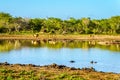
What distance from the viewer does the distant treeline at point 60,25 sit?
326 feet

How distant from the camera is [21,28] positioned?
336 feet

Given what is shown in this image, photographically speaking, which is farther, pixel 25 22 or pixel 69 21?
pixel 69 21

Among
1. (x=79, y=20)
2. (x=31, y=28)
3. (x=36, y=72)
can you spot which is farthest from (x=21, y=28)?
(x=36, y=72)

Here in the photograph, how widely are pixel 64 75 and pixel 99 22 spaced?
93798 millimetres

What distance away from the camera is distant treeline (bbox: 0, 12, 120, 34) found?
99.3 meters

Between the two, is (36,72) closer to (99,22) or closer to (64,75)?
(64,75)

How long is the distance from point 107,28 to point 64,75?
288 feet

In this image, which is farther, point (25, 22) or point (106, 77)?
point (25, 22)

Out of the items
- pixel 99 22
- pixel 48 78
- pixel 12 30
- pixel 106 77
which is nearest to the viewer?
pixel 48 78

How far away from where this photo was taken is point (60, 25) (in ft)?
346

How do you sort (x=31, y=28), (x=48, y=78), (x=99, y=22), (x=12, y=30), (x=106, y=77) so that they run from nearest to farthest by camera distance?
(x=48, y=78) → (x=106, y=77) → (x=12, y=30) → (x=31, y=28) → (x=99, y=22)

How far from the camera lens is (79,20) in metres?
115

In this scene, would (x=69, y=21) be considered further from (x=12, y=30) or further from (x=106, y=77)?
(x=106, y=77)

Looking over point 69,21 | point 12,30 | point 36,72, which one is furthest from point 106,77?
point 69,21
